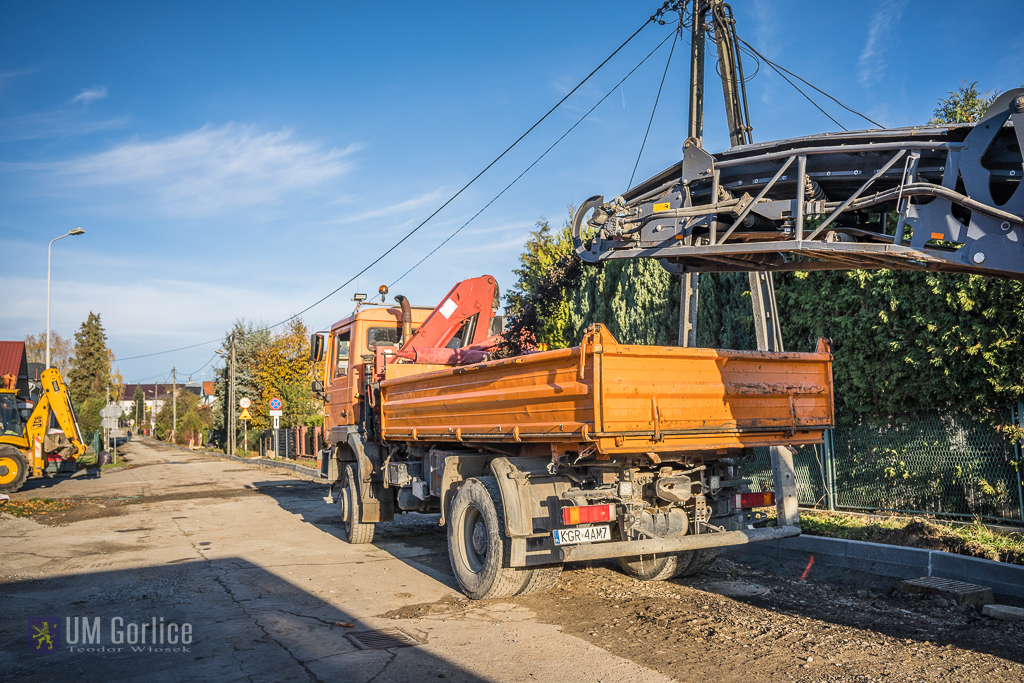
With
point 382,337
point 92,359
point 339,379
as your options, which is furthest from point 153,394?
point 382,337

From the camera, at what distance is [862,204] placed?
16.4 ft

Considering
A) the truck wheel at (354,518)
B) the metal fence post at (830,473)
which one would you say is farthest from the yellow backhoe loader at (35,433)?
the metal fence post at (830,473)

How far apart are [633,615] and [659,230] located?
3089 mm

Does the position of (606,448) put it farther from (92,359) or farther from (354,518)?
(92,359)

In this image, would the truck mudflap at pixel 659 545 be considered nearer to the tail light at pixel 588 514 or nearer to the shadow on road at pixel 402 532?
the tail light at pixel 588 514

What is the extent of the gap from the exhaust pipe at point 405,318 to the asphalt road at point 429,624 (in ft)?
9.83

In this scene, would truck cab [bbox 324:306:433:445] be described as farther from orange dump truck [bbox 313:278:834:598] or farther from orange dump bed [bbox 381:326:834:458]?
orange dump bed [bbox 381:326:834:458]

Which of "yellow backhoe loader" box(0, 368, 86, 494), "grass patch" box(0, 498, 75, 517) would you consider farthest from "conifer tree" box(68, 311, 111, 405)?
"grass patch" box(0, 498, 75, 517)

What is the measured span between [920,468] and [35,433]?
20910mm

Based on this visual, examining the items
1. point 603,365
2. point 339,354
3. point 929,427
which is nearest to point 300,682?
point 603,365

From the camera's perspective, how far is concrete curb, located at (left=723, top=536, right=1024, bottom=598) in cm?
607

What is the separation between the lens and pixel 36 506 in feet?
46.8

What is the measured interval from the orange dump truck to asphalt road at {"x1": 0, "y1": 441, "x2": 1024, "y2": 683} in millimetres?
510

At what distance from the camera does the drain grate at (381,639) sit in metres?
5.09
